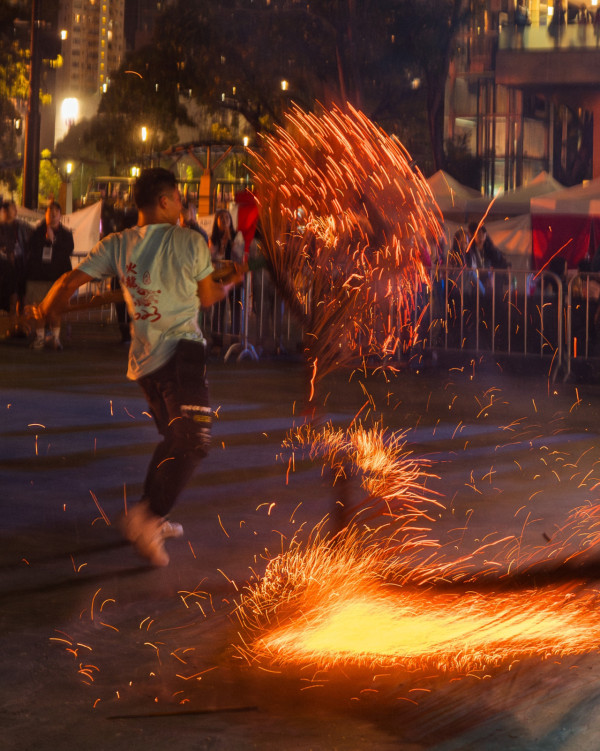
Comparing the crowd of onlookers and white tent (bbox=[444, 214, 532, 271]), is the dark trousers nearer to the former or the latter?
the crowd of onlookers

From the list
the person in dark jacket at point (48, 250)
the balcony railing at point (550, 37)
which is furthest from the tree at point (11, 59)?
the person in dark jacket at point (48, 250)

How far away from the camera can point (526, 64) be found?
35.9 metres

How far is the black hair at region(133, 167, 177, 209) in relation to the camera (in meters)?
5.88

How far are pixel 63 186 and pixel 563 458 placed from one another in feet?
92.3

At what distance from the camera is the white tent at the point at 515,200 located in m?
22.5

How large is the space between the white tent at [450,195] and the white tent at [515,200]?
21cm

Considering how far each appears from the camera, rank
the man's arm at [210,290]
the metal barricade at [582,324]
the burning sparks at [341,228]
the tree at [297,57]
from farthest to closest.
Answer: the tree at [297,57]
the metal barricade at [582,324]
the man's arm at [210,290]
the burning sparks at [341,228]

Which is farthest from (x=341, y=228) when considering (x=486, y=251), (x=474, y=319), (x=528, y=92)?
(x=528, y=92)

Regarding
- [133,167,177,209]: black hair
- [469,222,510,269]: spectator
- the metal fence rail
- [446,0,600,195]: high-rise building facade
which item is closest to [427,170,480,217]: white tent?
[469,222,510,269]: spectator

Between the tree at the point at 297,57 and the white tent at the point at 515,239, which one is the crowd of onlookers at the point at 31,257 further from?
the tree at the point at 297,57

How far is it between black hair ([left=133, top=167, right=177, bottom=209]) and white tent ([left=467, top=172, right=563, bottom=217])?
16714 millimetres

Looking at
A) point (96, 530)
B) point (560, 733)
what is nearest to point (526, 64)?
point (96, 530)

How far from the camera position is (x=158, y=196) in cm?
588

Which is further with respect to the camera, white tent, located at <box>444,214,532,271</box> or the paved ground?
white tent, located at <box>444,214,532,271</box>
